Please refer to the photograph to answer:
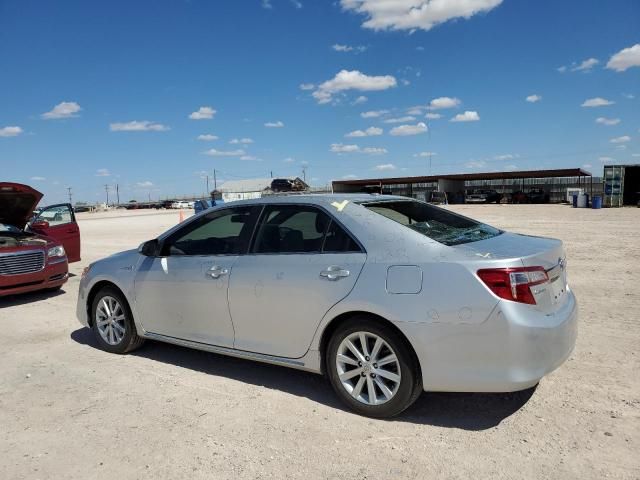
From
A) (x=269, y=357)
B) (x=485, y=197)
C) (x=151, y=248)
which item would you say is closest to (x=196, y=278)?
(x=151, y=248)

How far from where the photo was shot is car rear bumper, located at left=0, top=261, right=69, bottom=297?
793 centimetres

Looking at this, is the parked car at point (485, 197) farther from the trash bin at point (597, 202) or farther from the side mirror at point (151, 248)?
the side mirror at point (151, 248)

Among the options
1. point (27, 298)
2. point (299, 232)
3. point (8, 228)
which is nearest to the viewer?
point (299, 232)

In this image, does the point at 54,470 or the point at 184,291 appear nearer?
the point at 54,470

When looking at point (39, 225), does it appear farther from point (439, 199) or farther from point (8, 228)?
point (439, 199)

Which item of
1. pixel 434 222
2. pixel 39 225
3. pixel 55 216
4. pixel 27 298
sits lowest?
pixel 27 298

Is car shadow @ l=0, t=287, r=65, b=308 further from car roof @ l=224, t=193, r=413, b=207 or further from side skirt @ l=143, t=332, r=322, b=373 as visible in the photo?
car roof @ l=224, t=193, r=413, b=207

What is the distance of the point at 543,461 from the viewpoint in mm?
3135

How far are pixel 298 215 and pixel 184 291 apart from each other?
1337mm

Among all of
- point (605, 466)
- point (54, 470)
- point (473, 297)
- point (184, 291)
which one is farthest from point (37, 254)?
point (605, 466)

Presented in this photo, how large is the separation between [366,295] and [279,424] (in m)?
1.14

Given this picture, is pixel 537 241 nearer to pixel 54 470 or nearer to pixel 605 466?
pixel 605 466

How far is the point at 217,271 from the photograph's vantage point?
457cm

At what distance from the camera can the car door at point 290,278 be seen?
3.90 meters
